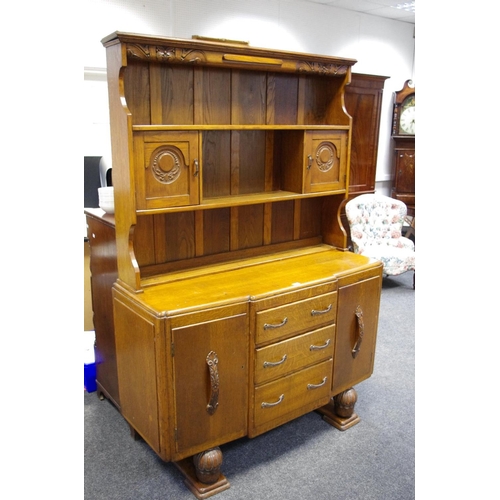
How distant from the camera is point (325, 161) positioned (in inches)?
93.3

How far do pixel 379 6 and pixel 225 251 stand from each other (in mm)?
3619

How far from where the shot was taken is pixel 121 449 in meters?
2.20

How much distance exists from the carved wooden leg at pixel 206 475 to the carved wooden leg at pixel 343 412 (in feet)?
2.20

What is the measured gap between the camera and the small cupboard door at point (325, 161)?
229cm

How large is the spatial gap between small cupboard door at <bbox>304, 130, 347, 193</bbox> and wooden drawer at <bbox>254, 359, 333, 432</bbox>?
84cm

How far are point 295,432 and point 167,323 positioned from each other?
1030 millimetres

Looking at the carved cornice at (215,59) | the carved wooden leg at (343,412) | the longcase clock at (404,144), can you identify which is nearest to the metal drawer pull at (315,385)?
the carved wooden leg at (343,412)

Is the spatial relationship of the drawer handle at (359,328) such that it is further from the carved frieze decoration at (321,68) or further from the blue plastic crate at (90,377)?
the blue plastic crate at (90,377)

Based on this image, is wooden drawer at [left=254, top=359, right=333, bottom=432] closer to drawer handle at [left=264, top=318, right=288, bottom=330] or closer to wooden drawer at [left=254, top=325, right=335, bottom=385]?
wooden drawer at [left=254, top=325, right=335, bottom=385]
